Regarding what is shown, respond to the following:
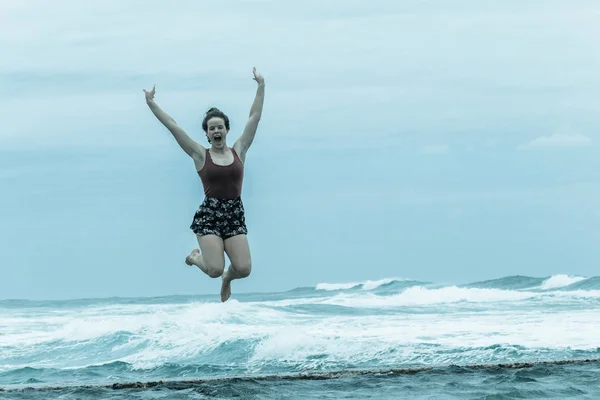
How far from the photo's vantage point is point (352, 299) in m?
A: 37.1

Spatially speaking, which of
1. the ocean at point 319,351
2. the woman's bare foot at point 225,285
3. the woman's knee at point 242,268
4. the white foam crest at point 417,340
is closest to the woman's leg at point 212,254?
the woman's knee at point 242,268

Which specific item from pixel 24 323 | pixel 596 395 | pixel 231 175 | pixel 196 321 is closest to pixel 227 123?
pixel 231 175

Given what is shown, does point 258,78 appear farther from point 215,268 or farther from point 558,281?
point 558,281

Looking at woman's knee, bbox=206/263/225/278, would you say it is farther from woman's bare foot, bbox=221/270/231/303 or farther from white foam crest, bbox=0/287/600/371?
white foam crest, bbox=0/287/600/371

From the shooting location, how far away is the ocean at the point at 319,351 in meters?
10.8

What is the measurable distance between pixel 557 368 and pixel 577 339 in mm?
8059

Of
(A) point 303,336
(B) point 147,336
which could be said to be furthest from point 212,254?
(B) point 147,336

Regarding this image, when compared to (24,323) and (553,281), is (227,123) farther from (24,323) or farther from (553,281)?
(553,281)

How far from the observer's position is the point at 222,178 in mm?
9766

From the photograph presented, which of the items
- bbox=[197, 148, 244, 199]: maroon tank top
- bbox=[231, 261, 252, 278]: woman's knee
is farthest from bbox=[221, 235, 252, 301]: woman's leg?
bbox=[197, 148, 244, 199]: maroon tank top

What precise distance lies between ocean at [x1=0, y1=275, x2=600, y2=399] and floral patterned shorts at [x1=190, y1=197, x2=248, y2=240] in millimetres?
1763

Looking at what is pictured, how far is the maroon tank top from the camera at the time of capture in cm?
973

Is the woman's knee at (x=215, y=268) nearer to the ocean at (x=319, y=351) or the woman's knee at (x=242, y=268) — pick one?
the woman's knee at (x=242, y=268)

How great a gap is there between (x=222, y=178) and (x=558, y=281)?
3465 cm
